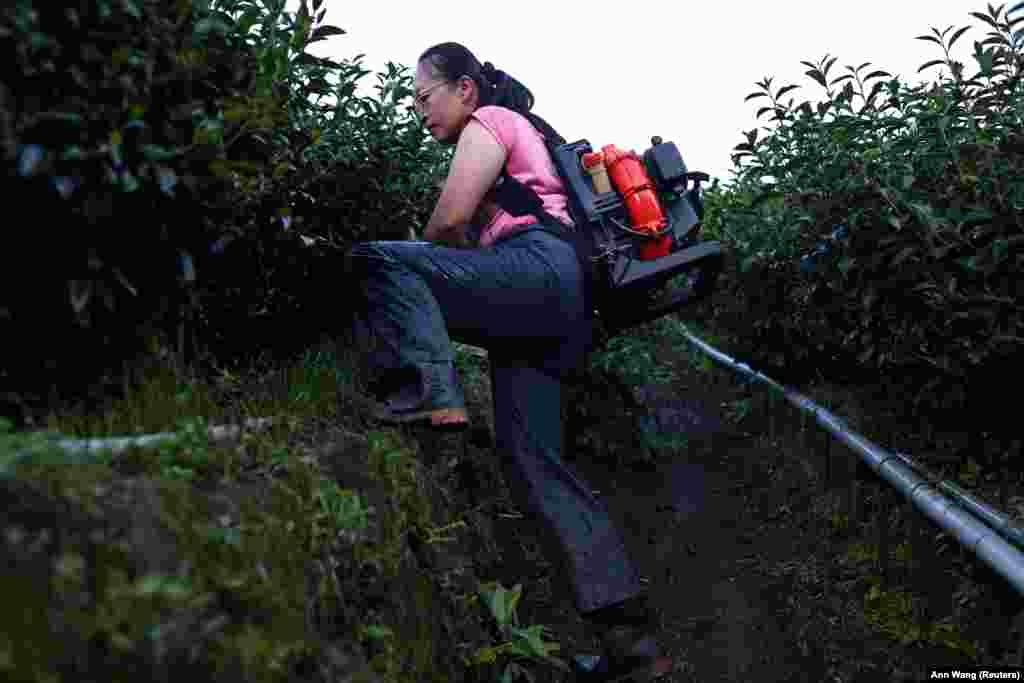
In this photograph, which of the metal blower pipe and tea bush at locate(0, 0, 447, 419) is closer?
tea bush at locate(0, 0, 447, 419)

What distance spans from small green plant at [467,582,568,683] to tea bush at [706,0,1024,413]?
2.06 meters

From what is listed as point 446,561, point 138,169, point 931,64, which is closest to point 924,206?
point 931,64

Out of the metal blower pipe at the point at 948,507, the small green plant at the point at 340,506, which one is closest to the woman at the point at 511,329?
the small green plant at the point at 340,506

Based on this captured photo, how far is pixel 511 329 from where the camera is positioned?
3.75 m

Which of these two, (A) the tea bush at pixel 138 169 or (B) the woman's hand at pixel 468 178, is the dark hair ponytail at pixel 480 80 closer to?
(B) the woman's hand at pixel 468 178

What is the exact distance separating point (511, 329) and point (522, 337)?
0.07 meters

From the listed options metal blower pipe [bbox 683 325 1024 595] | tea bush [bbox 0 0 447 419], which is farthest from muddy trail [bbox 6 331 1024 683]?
tea bush [bbox 0 0 447 419]

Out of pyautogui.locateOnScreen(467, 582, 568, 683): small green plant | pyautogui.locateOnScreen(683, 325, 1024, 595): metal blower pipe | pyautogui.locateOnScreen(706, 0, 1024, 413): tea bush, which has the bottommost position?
pyautogui.locateOnScreen(467, 582, 568, 683): small green plant

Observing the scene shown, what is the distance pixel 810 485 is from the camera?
5891mm

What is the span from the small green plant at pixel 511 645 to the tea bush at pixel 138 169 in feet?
4.79

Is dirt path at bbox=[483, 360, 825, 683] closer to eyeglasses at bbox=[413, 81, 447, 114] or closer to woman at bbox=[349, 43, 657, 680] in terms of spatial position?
woman at bbox=[349, 43, 657, 680]

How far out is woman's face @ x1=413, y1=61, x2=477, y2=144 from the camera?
4109 millimetres

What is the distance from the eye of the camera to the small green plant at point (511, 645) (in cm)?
348

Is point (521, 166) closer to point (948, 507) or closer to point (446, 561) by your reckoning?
point (446, 561)
